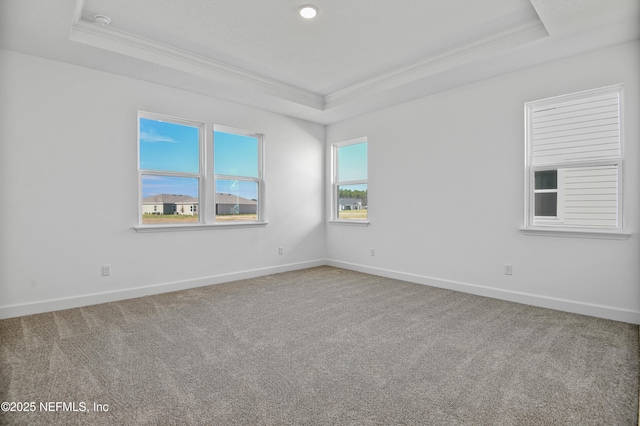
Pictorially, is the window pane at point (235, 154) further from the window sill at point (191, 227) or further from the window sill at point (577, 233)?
the window sill at point (577, 233)

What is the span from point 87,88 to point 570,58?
4.98 meters

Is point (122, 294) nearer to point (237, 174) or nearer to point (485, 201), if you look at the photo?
point (237, 174)

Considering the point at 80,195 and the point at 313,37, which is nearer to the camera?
the point at 313,37

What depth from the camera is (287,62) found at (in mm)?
3803

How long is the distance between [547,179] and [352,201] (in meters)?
2.82

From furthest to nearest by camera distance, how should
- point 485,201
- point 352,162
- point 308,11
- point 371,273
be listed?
1. point 352,162
2. point 371,273
3. point 485,201
4. point 308,11

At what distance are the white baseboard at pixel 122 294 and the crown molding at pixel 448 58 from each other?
2842 millimetres

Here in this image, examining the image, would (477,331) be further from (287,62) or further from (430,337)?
(287,62)

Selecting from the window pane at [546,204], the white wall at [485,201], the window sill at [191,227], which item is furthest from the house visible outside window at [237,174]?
the window pane at [546,204]

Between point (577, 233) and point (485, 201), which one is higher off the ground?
point (485, 201)

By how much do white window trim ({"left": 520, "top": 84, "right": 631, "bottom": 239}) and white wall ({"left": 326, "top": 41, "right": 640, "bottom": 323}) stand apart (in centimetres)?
5

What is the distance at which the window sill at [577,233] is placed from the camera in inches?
117

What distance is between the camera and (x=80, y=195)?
3461mm

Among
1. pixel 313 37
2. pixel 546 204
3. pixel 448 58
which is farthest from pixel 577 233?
pixel 313 37
